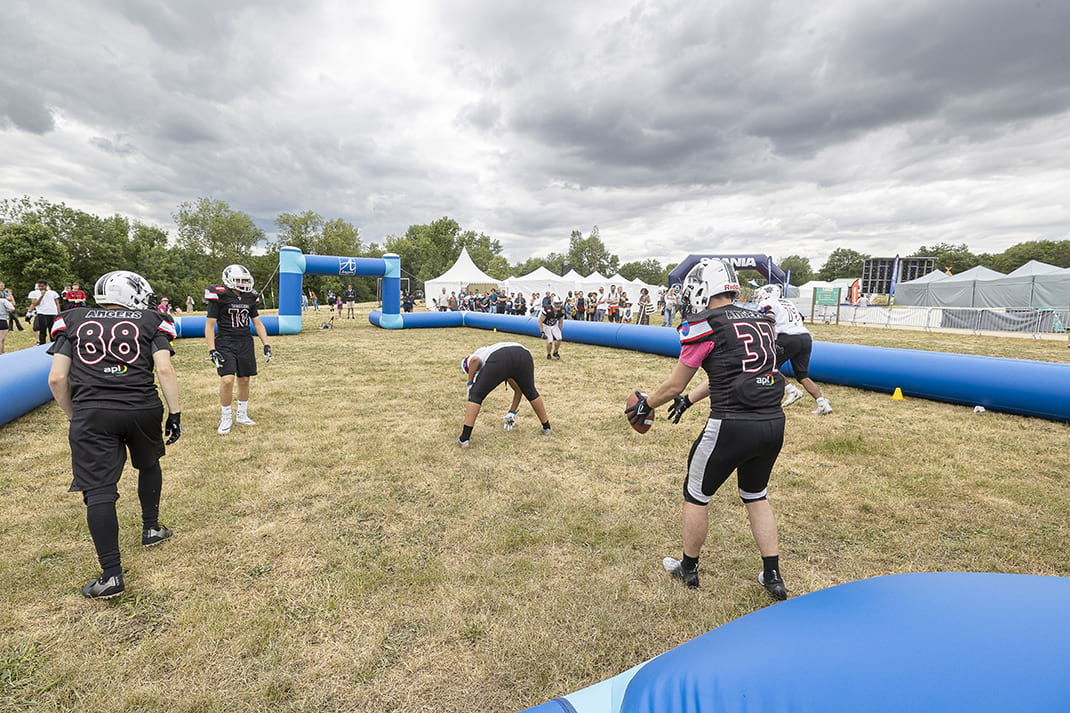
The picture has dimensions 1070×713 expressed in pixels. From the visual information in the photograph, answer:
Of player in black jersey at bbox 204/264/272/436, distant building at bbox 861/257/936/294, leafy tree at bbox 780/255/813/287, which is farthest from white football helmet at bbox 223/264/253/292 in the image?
leafy tree at bbox 780/255/813/287

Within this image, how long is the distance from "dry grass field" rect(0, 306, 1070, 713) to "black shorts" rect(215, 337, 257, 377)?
32.3 inches

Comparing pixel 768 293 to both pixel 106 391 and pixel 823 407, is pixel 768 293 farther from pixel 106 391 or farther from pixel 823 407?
pixel 106 391

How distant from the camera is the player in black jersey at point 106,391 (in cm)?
298

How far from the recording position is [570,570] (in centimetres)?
331

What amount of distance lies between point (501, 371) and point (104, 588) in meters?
3.70

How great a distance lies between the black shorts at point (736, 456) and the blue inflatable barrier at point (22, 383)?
8.11 m

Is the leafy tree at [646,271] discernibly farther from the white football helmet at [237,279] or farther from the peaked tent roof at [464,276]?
the white football helmet at [237,279]

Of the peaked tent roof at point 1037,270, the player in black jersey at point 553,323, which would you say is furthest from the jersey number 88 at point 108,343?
the peaked tent roof at point 1037,270

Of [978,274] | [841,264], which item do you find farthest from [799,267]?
[978,274]

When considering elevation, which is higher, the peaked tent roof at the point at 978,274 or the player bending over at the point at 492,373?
the peaked tent roof at the point at 978,274

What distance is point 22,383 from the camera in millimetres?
6465

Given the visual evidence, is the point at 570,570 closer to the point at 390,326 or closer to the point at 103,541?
the point at 103,541

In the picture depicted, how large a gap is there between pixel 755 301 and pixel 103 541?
8.03 m

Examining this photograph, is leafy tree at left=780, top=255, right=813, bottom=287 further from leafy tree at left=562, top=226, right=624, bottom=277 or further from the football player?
the football player
